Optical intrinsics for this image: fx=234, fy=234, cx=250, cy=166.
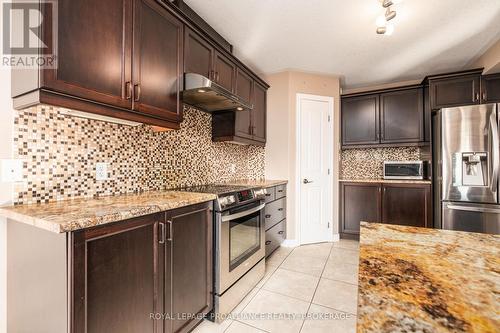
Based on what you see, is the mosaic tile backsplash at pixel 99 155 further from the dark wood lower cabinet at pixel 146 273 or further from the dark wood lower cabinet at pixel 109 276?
the dark wood lower cabinet at pixel 146 273

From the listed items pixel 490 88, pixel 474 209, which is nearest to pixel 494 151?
pixel 474 209

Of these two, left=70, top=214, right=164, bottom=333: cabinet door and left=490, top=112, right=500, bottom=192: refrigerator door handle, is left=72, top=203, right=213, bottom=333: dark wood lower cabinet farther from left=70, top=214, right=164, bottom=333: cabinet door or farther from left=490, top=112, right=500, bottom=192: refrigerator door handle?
left=490, top=112, right=500, bottom=192: refrigerator door handle

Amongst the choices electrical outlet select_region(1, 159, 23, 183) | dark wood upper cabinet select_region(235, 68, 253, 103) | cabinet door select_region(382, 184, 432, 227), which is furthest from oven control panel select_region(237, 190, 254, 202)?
cabinet door select_region(382, 184, 432, 227)

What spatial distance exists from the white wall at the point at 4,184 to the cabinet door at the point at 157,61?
2.00 ft

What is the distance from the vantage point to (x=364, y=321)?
1.43 ft

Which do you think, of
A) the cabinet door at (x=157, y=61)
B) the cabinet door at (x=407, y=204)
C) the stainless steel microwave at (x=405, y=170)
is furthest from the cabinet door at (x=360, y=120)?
the cabinet door at (x=157, y=61)

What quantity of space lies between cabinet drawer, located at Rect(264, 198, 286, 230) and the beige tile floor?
45 cm

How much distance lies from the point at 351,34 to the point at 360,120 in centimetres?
167

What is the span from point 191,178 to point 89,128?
106 centimetres

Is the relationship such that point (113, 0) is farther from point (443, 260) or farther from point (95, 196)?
point (443, 260)

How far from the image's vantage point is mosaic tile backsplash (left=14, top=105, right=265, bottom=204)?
1304 millimetres

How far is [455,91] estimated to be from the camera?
10.2ft

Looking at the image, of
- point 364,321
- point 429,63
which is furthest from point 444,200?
point 364,321

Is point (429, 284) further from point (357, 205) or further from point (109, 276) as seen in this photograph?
point (357, 205)
